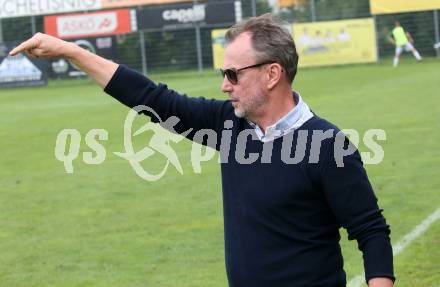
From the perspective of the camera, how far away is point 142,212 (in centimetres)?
1208

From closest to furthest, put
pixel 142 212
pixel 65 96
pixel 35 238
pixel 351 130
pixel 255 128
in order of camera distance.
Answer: pixel 255 128
pixel 35 238
pixel 142 212
pixel 351 130
pixel 65 96

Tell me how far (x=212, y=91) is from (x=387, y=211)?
68.0 ft

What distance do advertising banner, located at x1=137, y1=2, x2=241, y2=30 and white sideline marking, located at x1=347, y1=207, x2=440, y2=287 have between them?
34.1 m

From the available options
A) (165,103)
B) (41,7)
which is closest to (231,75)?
(165,103)

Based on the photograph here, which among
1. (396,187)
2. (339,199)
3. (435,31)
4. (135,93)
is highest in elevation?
(135,93)

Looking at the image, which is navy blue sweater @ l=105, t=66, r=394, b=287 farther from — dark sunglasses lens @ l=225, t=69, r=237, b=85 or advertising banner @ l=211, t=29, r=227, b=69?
advertising banner @ l=211, t=29, r=227, b=69

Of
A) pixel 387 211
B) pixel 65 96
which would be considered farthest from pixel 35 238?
pixel 65 96

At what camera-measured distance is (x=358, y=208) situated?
4.15 m

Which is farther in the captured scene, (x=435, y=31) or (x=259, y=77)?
(x=435, y=31)

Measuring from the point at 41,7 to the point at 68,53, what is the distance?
44160 mm

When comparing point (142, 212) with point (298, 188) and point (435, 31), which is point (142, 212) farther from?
point (435, 31)

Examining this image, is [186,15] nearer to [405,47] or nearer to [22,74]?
[22,74]

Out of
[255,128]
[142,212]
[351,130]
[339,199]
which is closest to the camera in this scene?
[339,199]

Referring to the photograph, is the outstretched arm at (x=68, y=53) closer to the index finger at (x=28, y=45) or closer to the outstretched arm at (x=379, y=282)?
the index finger at (x=28, y=45)
